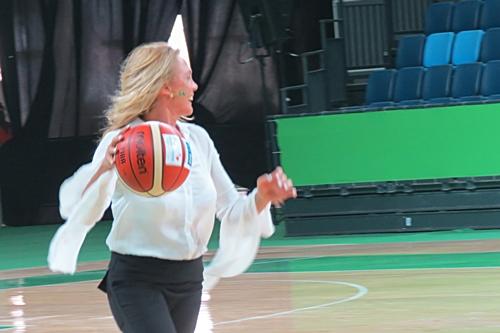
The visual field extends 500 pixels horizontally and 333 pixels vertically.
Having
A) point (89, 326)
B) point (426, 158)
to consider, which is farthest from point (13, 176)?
point (89, 326)

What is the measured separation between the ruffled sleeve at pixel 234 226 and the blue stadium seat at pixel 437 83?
417 inches

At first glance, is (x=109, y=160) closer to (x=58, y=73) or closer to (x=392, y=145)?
(x=392, y=145)

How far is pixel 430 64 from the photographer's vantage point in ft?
50.2

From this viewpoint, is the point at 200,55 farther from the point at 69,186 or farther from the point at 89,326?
the point at 69,186

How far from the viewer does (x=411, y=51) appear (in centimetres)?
1552

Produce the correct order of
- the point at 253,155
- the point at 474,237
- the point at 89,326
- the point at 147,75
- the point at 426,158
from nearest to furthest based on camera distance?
the point at 147,75
the point at 89,326
the point at 474,237
the point at 426,158
the point at 253,155

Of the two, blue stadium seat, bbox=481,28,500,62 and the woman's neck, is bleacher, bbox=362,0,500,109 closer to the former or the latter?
blue stadium seat, bbox=481,28,500,62

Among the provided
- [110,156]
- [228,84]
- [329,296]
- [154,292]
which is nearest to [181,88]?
[110,156]

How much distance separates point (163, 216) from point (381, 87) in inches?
450

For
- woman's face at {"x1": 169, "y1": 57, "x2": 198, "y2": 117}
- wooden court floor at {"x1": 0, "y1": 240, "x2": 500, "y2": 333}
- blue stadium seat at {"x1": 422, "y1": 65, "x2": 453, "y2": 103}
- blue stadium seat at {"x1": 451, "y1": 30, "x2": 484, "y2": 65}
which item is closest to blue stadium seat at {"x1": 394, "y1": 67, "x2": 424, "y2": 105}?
blue stadium seat at {"x1": 422, "y1": 65, "x2": 453, "y2": 103}

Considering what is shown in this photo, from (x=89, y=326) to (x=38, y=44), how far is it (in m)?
11.5

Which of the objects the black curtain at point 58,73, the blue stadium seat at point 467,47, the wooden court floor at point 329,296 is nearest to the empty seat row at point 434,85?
the blue stadium seat at point 467,47

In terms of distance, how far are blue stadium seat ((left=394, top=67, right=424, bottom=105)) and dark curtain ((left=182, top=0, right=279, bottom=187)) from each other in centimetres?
368

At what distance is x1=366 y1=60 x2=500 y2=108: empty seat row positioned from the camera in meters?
14.2
